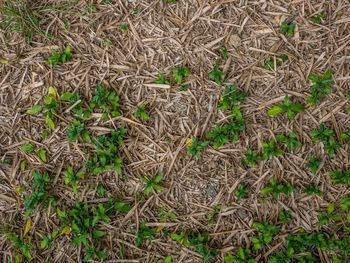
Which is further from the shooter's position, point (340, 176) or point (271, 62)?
point (271, 62)

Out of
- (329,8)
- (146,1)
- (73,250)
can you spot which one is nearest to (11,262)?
(73,250)

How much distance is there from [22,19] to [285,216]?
8.98 ft

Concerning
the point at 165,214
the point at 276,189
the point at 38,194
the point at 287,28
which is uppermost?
the point at 287,28

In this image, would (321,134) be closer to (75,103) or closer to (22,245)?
(75,103)

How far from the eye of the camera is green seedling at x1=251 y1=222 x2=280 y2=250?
2.30 metres

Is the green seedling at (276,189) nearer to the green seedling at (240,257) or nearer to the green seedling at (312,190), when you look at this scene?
the green seedling at (312,190)

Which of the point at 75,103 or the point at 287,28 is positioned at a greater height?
the point at 287,28

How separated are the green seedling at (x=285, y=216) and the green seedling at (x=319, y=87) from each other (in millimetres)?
929

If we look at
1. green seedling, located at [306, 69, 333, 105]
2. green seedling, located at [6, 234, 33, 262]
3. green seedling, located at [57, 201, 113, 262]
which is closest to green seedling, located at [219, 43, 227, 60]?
green seedling, located at [306, 69, 333, 105]

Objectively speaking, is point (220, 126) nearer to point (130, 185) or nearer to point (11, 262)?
point (130, 185)

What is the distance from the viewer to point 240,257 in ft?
7.63

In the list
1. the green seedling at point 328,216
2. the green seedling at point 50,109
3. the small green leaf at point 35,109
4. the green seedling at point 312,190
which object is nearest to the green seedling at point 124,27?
the green seedling at point 50,109

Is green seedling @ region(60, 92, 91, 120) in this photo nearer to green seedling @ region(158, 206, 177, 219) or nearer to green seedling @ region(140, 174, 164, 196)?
green seedling @ region(140, 174, 164, 196)

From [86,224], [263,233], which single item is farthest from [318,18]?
[86,224]
